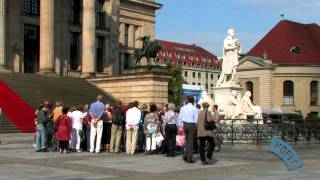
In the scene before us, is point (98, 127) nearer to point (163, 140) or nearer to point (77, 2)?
point (163, 140)

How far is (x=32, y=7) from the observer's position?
5359 cm

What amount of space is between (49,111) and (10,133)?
1119cm

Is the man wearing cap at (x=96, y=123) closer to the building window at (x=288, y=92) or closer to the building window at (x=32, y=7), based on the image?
the building window at (x=32, y=7)

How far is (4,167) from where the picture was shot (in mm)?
15711

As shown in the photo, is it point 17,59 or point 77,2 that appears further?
point 77,2

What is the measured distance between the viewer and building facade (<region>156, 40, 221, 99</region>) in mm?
155375

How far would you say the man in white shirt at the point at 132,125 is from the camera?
20938mm

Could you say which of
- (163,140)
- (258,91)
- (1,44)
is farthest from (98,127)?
(258,91)

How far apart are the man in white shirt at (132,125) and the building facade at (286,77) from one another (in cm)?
6983

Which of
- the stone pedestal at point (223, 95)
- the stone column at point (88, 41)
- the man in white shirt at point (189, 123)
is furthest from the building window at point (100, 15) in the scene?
the man in white shirt at point (189, 123)

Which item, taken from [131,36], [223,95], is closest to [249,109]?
[223,95]

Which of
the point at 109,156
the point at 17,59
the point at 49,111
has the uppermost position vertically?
the point at 17,59

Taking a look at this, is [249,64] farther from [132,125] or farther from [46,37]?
[132,125]

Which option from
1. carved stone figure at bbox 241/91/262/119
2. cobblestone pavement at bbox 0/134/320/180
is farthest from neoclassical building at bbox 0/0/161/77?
cobblestone pavement at bbox 0/134/320/180
